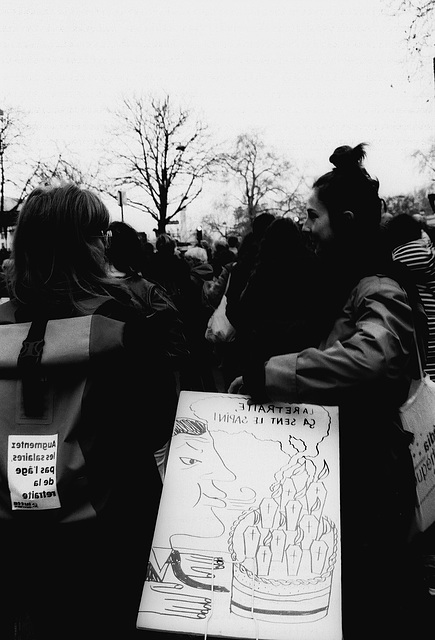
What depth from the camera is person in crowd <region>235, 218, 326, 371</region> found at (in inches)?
88.7

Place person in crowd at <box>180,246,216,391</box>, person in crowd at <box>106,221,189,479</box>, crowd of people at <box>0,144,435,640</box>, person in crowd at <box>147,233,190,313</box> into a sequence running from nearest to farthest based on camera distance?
crowd of people at <box>0,144,435,640</box>
person in crowd at <box>106,221,189,479</box>
person in crowd at <box>147,233,190,313</box>
person in crowd at <box>180,246,216,391</box>

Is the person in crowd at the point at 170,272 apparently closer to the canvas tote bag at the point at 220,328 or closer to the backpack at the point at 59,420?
the canvas tote bag at the point at 220,328

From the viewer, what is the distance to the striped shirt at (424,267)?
3576mm

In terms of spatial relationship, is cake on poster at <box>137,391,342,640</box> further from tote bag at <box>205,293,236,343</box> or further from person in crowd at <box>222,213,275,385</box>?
tote bag at <box>205,293,236,343</box>

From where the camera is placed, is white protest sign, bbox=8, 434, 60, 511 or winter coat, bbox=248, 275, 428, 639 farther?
winter coat, bbox=248, 275, 428, 639

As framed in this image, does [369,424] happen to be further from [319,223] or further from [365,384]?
[319,223]

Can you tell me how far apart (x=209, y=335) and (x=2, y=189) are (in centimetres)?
2626

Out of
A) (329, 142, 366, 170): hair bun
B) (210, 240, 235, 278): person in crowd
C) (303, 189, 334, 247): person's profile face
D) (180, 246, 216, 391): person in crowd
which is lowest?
(180, 246, 216, 391): person in crowd

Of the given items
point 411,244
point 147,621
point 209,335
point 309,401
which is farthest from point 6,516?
point 209,335

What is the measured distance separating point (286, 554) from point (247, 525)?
14cm

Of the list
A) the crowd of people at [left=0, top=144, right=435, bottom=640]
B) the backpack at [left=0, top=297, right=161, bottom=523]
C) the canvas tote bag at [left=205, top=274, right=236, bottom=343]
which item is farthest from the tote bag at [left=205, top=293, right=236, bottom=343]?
the backpack at [left=0, top=297, right=161, bottom=523]

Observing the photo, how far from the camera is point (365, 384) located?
75.5 inches

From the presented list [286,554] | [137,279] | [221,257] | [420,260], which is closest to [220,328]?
[137,279]

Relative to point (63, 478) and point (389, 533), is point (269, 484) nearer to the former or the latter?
point (389, 533)
